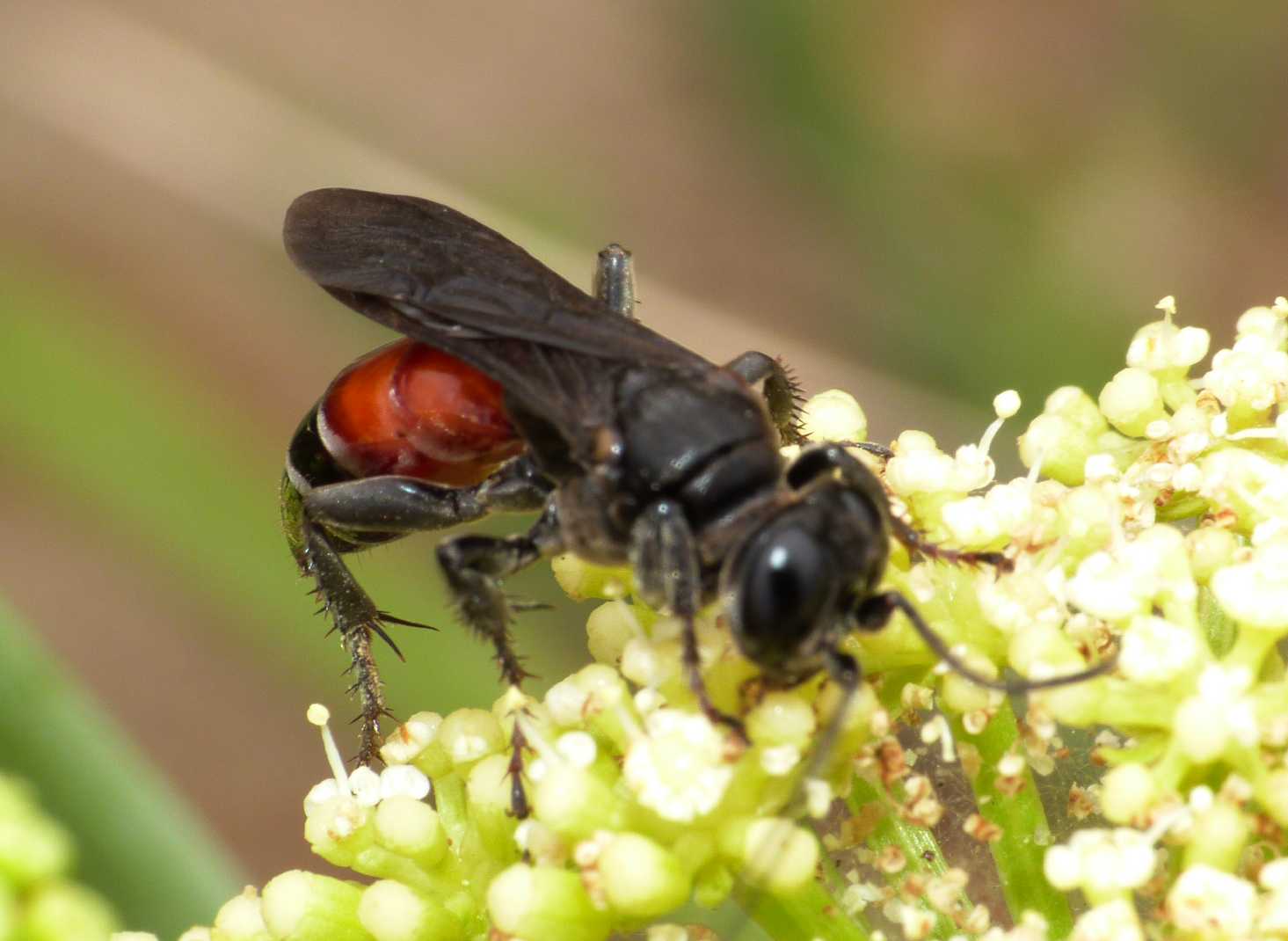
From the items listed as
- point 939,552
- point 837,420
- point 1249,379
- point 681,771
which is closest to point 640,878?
point 681,771

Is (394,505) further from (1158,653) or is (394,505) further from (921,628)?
(1158,653)

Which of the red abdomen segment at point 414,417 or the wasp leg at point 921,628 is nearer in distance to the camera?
the wasp leg at point 921,628

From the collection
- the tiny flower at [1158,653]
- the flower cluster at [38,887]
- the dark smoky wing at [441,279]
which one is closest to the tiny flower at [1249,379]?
the tiny flower at [1158,653]

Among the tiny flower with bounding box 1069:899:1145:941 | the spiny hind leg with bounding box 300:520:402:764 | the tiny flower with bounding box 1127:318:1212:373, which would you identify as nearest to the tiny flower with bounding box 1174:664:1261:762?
the tiny flower with bounding box 1069:899:1145:941

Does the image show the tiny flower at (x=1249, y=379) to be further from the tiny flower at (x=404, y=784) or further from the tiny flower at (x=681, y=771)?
the tiny flower at (x=404, y=784)

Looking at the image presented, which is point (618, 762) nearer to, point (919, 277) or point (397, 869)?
point (397, 869)

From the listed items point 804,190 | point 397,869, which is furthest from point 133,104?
point 397,869
